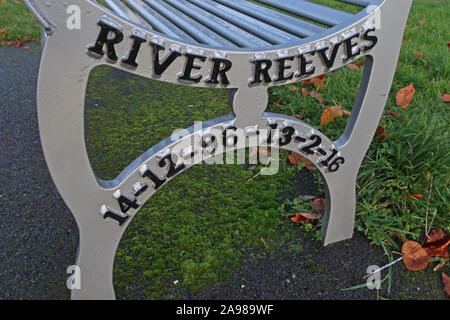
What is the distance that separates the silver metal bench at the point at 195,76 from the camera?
88 centimetres

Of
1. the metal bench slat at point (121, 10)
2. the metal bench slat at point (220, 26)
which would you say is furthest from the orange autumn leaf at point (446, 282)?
the metal bench slat at point (121, 10)

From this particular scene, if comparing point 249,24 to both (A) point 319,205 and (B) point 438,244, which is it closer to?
(A) point 319,205

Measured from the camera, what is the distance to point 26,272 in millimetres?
1357

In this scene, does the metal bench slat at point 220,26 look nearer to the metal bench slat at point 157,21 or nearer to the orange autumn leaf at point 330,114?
the metal bench slat at point 157,21

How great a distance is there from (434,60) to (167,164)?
7.43 ft

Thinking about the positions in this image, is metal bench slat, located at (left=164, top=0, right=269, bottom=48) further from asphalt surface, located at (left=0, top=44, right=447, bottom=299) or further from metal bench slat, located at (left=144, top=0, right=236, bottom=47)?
asphalt surface, located at (left=0, top=44, right=447, bottom=299)

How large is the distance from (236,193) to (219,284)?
491mm

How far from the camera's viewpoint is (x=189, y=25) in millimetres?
1362

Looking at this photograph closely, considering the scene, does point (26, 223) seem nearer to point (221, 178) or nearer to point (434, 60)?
point (221, 178)

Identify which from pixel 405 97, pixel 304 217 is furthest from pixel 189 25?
pixel 405 97

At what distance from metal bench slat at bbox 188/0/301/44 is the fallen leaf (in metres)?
0.68

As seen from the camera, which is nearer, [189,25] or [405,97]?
[189,25]

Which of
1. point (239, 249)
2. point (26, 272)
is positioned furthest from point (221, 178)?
point (26, 272)

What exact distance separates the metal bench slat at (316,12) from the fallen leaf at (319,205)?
70 centimetres
